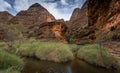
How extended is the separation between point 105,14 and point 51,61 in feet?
66.5

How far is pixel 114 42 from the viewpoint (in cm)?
2633

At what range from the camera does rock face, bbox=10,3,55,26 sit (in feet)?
375

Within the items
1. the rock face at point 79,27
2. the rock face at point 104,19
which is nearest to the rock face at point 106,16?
the rock face at point 104,19

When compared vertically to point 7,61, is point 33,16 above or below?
above

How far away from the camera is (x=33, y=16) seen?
120438 mm

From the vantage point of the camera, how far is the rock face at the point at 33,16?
11426 cm

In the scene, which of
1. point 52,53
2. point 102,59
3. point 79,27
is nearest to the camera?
point 102,59

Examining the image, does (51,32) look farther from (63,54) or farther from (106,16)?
(63,54)

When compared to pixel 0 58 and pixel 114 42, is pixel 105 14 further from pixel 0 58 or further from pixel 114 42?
pixel 0 58

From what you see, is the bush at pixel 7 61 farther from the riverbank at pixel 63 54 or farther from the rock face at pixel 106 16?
the rock face at pixel 106 16

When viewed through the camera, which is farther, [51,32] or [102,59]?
[51,32]

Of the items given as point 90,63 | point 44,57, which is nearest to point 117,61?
point 90,63

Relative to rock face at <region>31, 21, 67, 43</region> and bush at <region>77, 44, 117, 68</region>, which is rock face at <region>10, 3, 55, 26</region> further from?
bush at <region>77, 44, 117, 68</region>

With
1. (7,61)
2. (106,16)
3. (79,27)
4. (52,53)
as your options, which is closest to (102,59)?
(52,53)
